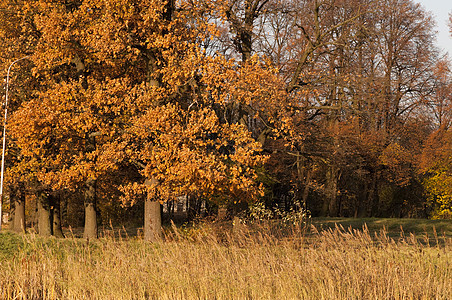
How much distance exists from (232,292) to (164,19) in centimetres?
1028

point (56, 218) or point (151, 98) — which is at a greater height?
point (151, 98)

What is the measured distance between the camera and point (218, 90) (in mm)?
16500

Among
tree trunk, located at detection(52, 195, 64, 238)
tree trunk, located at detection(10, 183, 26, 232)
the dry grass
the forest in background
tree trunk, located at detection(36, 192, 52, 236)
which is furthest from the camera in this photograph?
tree trunk, located at detection(52, 195, 64, 238)

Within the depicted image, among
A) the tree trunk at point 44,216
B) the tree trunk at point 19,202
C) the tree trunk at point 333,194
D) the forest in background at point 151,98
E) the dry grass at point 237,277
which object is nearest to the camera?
the dry grass at point 237,277

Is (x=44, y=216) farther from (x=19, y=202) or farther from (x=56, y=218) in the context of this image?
(x=19, y=202)

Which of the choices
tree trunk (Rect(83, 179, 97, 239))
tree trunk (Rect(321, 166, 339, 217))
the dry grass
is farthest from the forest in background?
tree trunk (Rect(321, 166, 339, 217))

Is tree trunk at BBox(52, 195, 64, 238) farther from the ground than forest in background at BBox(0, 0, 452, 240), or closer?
closer

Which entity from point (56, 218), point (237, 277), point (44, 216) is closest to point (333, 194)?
point (56, 218)

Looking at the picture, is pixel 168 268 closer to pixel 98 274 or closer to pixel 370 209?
pixel 98 274

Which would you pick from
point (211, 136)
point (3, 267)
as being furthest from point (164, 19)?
point (3, 267)

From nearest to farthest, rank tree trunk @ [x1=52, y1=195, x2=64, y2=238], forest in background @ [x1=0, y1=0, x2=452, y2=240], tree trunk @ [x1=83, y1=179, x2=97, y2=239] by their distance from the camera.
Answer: forest in background @ [x1=0, y1=0, x2=452, y2=240]
tree trunk @ [x1=83, y1=179, x2=97, y2=239]
tree trunk @ [x1=52, y1=195, x2=64, y2=238]

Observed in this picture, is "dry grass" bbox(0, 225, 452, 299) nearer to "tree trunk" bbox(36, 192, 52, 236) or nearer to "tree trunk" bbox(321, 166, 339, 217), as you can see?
"tree trunk" bbox(36, 192, 52, 236)

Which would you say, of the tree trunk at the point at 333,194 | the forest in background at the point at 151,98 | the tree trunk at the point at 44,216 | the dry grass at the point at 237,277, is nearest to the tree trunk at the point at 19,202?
the forest in background at the point at 151,98

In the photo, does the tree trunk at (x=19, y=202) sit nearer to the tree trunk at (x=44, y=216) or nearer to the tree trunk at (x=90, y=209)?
the tree trunk at (x=44, y=216)
